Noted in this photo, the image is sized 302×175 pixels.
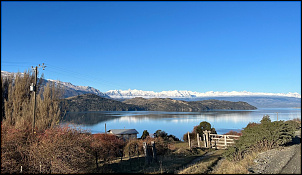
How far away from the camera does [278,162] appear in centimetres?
1143

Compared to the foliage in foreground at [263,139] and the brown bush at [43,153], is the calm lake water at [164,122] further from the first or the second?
the foliage in foreground at [263,139]

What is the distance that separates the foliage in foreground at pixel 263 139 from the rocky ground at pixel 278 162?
0.64m

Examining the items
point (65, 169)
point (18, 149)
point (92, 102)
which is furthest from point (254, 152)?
point (92, 102)

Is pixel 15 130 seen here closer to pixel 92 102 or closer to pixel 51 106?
pixel 51 106

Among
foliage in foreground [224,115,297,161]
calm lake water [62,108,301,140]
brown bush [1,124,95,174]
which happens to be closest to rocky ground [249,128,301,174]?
foliage in foreground [224,115,297,161]

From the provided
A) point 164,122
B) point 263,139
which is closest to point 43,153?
point 263,139

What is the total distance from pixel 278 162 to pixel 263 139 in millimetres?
3515

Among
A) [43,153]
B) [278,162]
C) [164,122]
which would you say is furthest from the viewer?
[164,122]

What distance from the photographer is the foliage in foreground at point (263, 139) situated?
1426cm

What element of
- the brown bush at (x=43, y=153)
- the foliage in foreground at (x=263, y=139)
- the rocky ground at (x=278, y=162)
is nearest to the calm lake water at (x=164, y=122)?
the brown bush at (x=43, y=153)

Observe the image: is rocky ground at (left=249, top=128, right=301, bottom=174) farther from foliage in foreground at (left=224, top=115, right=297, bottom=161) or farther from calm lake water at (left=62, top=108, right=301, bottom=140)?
calm lake water at (left=62, top=108, right=301, bottom=140)

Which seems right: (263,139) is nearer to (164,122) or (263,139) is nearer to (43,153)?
(43,153)

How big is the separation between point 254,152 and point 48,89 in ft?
60.5

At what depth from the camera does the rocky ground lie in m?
10.0
